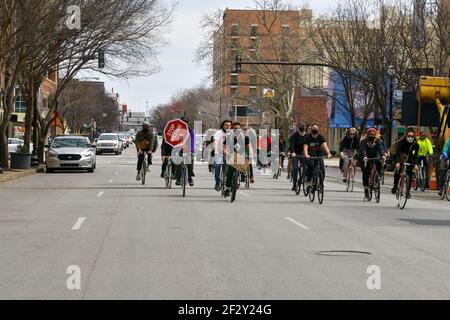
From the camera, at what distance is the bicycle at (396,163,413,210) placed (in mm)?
20094

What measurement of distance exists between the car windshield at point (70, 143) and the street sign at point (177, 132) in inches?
608

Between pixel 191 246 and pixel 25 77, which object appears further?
pixel 25 77

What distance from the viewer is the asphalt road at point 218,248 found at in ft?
29.8

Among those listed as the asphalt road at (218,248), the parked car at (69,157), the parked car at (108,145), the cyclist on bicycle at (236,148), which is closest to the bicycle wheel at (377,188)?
the asphalt road at (218,248)

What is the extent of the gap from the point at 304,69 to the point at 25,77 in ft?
203

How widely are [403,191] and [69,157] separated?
20.3 metres

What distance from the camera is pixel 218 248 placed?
12.4m

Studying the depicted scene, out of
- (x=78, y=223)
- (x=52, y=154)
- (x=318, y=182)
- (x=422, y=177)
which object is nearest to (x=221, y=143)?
(x=318, y=182)

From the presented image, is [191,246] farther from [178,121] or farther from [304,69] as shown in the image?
[304,69]

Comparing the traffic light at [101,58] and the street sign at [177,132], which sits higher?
the traffic light at [101,58]

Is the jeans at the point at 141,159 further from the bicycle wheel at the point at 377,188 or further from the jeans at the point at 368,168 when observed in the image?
the bicycle wheel at the point at 377,188

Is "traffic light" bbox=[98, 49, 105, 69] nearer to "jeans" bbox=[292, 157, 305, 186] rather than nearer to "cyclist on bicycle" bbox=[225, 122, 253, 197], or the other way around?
"jeans" bbox=[292, 157, 305, 186]

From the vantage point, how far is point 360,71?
48875mm
